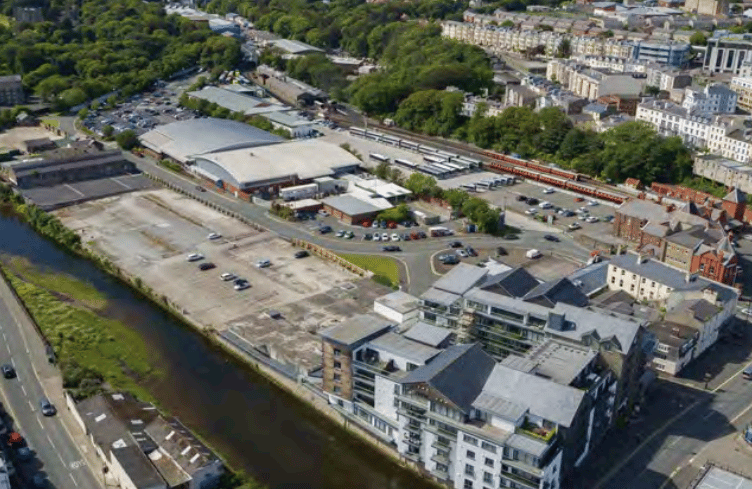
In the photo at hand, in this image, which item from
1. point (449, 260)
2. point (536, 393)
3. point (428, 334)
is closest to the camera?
point (536, 393)

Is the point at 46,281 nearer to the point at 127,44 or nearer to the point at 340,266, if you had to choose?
the point at 340,266

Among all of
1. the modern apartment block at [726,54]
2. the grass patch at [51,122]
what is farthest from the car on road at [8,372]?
the modern apartment block at [726,54]

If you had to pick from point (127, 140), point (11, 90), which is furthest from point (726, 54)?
point (11, 90)

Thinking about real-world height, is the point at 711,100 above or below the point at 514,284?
below

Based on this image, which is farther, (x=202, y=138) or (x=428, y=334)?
(x=202, y=138)

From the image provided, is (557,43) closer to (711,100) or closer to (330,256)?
(711,100)

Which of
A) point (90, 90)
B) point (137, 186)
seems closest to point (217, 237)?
point (137, 186)

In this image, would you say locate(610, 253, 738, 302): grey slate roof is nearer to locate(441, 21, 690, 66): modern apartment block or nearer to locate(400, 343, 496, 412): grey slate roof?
locate(400, 343, 496, 412): grey slate roof
